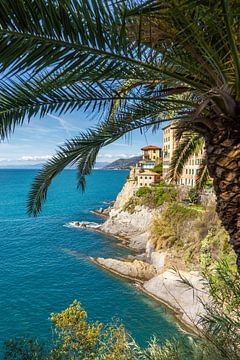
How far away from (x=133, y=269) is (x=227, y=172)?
20540 millimetres

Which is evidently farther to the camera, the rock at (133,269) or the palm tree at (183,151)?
the rock at (133,269)

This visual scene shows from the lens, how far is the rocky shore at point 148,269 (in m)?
16.0

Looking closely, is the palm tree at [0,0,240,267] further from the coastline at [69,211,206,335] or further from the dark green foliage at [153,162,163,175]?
the dark green foliage at [153,162,163,175]

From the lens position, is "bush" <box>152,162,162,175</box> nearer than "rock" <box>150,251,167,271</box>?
No

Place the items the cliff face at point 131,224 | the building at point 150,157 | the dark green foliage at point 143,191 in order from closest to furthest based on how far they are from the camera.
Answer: the cliff face at point 131,224 < the dark green foliage at point 143,191 < the building at point 150,157

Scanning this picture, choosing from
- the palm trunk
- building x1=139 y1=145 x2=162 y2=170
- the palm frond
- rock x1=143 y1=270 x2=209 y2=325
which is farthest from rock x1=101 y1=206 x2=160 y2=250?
the palm trunk

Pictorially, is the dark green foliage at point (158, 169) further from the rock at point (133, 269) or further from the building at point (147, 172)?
the rock at point (133, 269)

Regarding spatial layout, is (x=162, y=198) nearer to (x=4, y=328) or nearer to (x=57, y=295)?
(x=57, y=295)

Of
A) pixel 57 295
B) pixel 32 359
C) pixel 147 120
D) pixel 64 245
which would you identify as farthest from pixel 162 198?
pixel 147 120

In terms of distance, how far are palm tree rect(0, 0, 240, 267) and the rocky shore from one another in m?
3.52

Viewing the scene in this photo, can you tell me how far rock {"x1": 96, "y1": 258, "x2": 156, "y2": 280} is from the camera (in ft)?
72.4

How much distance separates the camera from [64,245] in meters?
31.6

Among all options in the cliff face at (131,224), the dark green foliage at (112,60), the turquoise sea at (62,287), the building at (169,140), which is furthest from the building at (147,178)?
the dark green foliage at (112,60)

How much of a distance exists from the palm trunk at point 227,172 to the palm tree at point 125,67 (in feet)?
0.04
